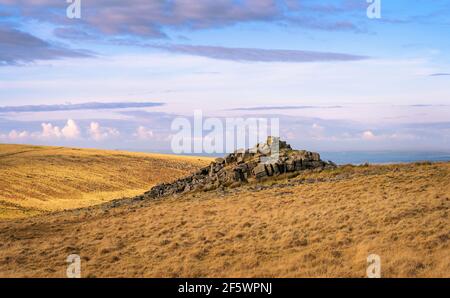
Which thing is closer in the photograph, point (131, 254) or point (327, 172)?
point (131, 254)

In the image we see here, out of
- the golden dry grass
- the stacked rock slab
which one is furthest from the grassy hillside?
the golden dry grass

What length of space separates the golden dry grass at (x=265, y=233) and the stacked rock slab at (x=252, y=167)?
3409 millimetres

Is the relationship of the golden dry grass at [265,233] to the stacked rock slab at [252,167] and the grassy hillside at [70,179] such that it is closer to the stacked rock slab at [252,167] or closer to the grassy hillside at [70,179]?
the stacked rock slab at [252,167]

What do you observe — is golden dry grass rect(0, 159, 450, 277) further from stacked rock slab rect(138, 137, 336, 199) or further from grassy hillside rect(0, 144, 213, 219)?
grassy hillside rect(0, 144, 213, 219)

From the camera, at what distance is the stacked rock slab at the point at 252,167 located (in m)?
39.2

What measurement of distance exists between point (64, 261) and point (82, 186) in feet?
157

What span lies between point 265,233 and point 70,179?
172ft

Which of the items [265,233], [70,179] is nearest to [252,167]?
[265,233]

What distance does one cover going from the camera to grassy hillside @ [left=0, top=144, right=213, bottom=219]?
50.2m

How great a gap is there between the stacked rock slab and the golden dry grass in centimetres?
341

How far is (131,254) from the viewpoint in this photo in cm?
2022

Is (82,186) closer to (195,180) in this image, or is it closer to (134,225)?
(195,180)

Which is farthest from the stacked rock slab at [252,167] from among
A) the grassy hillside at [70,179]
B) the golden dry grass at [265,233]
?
the grassy hillside at [70,179]
